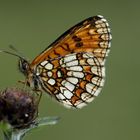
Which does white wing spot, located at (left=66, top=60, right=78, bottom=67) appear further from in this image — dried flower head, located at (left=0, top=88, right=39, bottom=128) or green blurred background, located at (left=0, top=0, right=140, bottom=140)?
green blurred background, located at (left=0, top=0, right=140, bottom=140)

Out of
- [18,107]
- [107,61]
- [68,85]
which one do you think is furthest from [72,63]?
[107,61]

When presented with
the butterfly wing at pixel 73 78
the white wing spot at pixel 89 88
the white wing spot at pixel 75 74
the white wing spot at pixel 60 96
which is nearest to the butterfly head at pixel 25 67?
the butterfly wing at pixel 73 78

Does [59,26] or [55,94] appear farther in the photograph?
[59,26]

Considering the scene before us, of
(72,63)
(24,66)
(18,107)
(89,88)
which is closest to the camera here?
(18,107)

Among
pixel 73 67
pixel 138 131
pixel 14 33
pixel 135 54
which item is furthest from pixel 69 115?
pixel 73 67

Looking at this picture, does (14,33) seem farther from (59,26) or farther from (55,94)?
(55,94)

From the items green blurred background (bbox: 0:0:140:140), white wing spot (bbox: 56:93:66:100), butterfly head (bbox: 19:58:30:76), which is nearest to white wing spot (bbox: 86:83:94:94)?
white wing spot (bbox: 56:93:66:100)

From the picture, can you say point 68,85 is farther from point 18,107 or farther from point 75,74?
point 18,107

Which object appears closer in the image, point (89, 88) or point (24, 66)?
point (24, 66)
